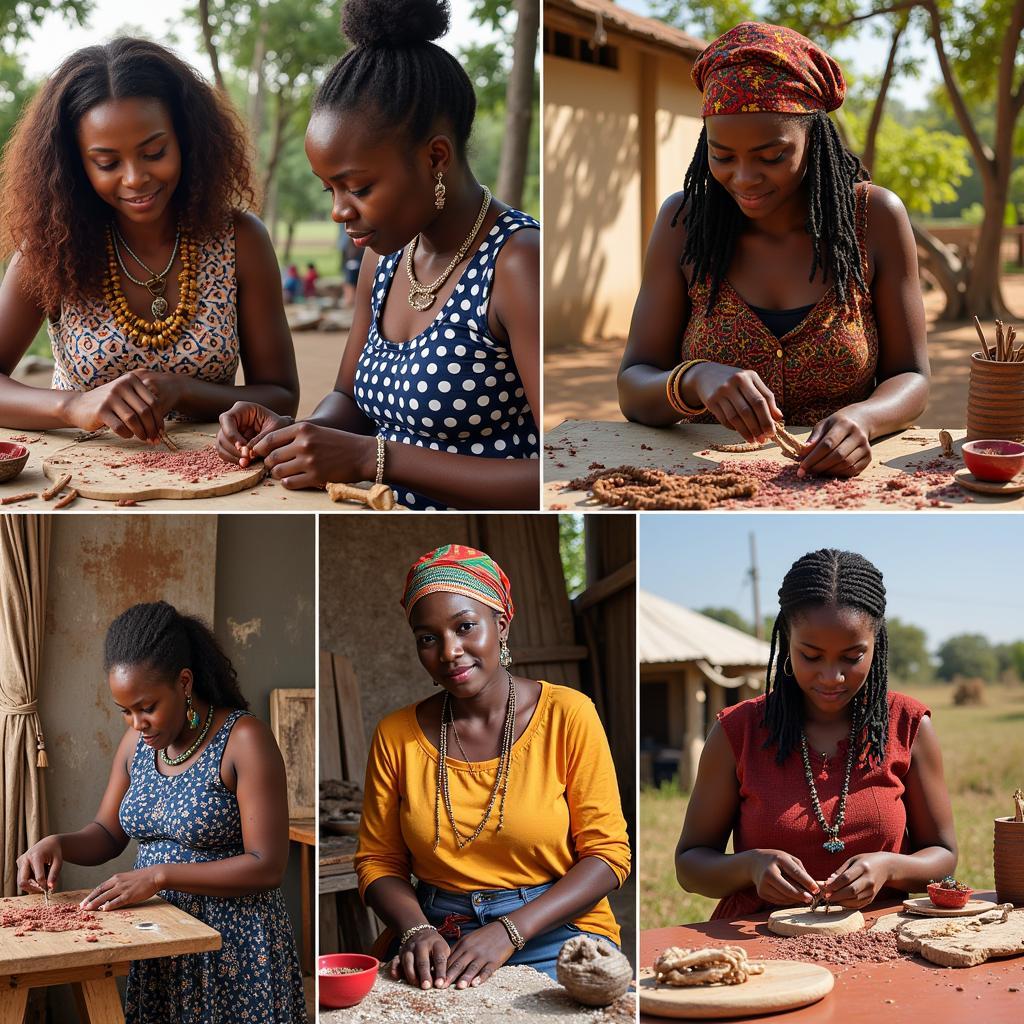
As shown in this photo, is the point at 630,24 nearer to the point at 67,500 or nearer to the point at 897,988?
the point at 67,500

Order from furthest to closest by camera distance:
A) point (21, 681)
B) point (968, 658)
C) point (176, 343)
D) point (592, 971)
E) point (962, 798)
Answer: point (968, 658)
point (962, 798)
point (21, 681)
point (176, 343)
point (592, 971)

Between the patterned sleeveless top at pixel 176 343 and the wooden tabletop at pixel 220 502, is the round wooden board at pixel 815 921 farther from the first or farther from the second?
the patterned sleeveless top at pixel 176 343

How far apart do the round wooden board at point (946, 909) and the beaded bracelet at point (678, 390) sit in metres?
1.18

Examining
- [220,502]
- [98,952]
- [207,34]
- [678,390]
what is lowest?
[98,952]

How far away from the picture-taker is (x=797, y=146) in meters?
2.54

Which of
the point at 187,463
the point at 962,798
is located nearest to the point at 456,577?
the point at 187,463

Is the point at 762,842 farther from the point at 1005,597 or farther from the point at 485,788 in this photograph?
the point at 1005,597

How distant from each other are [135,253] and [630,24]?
33.9ft

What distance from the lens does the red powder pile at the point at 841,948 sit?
7.50ft

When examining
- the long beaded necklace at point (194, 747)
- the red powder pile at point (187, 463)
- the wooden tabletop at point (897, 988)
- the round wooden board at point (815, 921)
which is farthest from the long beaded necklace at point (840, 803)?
the long beaded necklace at point (194, 747)

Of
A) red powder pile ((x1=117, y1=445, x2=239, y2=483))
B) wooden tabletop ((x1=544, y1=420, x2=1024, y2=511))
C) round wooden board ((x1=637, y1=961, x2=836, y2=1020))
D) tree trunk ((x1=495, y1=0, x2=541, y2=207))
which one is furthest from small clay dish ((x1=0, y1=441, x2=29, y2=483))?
tree trunk ((x1=495, y1=0, x2=541, y2=207))

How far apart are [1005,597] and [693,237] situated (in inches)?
515

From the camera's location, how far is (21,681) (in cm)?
352

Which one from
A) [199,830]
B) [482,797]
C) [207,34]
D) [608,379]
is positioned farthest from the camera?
[608,379]
